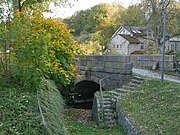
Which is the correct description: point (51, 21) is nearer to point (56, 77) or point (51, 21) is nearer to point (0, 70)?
point (56, 77)

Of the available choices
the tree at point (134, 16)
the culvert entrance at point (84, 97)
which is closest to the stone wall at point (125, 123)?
the culvert entrance at point (84, 97)

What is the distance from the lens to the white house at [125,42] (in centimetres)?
3166

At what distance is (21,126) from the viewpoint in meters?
4.12

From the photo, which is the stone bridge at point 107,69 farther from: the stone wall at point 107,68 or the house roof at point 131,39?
the house roof at point 131,39

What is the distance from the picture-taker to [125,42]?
31688 millimetres

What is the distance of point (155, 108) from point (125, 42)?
2549 cm

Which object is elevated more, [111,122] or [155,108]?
[155,108]

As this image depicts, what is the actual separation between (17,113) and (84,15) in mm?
36334

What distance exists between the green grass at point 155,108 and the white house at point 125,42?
2243 cm

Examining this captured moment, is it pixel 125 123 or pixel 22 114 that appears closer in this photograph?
pixel 22 114

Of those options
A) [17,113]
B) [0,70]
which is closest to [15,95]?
[17,113]

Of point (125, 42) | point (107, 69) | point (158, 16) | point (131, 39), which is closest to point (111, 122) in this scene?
point (107, 69)

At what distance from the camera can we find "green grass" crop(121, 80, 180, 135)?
5.35 metres

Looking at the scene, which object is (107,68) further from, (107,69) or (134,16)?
(134,16)
